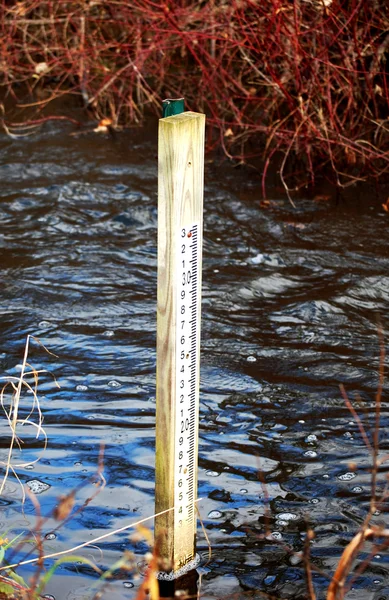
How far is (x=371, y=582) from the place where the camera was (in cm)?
321

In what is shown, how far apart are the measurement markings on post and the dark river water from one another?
361mm

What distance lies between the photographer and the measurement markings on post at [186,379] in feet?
9.12

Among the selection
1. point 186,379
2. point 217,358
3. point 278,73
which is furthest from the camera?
point 278,73

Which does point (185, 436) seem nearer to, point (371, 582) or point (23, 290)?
point (371, 582)

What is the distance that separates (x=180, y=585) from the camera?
3102mm

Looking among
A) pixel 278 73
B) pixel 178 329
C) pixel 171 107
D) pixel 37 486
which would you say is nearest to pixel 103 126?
pixel 278 73

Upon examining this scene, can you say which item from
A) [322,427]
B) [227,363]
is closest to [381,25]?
[227,363]

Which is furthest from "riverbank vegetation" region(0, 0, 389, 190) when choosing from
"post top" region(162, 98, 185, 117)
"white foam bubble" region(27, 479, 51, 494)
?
"post top" region(162, 98, 185, 117)

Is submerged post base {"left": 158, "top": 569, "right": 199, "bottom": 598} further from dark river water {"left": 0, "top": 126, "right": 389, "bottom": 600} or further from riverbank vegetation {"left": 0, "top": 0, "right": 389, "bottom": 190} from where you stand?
riverbank vegetation {"left": 0, "top": 0, "right": 389, "bottom": 190}

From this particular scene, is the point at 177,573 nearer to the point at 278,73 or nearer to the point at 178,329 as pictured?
the point at 178,329

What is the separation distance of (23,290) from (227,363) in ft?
5.21

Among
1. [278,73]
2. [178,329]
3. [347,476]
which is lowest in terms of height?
[347,476]

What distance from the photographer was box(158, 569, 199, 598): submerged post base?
3059 mm

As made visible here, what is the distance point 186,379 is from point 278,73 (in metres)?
5.66
